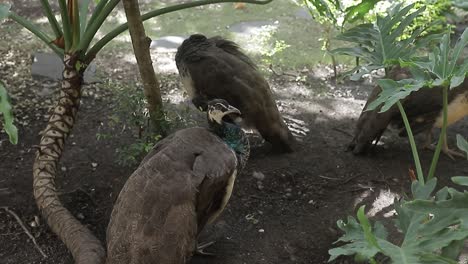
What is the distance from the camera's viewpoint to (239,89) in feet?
13.6

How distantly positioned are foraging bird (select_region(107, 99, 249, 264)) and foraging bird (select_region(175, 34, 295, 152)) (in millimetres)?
1039

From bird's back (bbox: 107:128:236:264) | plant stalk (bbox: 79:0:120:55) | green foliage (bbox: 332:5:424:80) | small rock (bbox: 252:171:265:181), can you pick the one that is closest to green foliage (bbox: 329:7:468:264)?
green foliage (bbox: 332:5:424:80)

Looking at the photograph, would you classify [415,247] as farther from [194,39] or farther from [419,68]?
[194,39]

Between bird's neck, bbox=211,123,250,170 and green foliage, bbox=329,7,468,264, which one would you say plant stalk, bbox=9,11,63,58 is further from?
green foliage, bbox=329,7,468,264

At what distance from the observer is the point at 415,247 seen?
2037mm

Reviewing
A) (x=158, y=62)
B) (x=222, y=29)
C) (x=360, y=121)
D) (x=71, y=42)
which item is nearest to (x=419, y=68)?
(x=360, y=121)

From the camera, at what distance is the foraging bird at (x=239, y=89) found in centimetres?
416

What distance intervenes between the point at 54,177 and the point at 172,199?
3.51 feet

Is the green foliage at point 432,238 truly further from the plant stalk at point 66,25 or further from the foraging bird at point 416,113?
the plant stalk at point 66,25

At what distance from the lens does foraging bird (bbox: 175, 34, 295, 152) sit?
13.6ft

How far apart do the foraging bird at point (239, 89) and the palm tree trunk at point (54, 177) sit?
97 cm

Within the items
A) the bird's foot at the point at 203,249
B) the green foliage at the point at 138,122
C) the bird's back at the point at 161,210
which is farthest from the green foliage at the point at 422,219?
the green foliage at the point at 138,122

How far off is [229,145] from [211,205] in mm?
408

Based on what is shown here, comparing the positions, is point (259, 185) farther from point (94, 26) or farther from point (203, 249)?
point (94, 26)
